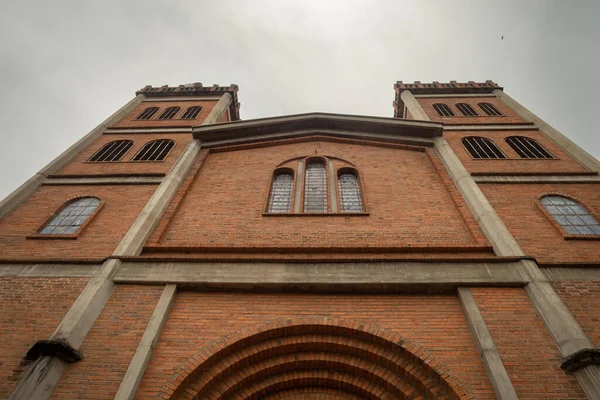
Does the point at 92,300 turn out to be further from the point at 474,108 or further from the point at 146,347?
the point at 474,108

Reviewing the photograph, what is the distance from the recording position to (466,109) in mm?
14727

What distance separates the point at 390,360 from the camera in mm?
5266

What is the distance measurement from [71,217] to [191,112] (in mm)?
7965

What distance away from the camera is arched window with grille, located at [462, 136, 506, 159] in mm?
10607

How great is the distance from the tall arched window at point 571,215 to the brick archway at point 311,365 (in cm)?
506

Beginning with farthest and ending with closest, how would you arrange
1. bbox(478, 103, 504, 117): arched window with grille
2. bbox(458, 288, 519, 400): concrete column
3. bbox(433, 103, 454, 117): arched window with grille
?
bbox(433, 103, 454, 117): arched window with grille < bbox(478, 103, 504, 117): arched window with grille < bbox(458, 288, 519, 400): concrete column

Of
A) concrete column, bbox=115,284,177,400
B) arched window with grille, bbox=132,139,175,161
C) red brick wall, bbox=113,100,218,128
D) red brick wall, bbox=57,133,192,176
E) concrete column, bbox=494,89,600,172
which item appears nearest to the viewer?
concrete column, bbox=115,284,177,400

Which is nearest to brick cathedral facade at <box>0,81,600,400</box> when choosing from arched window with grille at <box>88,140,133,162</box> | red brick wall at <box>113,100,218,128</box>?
arched window with grille at <box>88,140,133,162</box>

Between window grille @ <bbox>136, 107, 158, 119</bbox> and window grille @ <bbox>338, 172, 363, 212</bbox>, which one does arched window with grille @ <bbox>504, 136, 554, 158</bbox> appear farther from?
window grille @ <bbox>136, 107, 158, 119</bbox>

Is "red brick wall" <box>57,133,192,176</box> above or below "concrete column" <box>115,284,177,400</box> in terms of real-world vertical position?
above

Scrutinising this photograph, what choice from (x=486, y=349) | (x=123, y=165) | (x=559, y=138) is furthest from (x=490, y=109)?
(x=123, y=165)

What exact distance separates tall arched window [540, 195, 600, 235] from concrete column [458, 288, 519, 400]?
3.58 m

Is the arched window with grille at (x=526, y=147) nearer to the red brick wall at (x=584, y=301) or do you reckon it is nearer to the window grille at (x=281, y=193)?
the red brick wall at (x=584, y=301)

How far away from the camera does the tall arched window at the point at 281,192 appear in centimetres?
854
